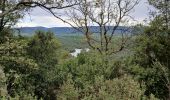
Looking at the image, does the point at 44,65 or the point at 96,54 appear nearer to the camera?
the point at 96,54

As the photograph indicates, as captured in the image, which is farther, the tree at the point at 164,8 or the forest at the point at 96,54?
the tree at the point at 164,8

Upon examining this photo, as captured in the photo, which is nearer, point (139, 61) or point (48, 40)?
point (139, 61)

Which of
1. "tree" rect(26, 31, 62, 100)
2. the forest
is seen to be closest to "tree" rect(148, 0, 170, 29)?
the forest

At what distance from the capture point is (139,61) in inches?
1934

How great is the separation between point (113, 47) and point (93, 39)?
291 cm

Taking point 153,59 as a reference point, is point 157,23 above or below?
above

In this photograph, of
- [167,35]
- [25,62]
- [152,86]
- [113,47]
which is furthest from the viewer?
[113,47]

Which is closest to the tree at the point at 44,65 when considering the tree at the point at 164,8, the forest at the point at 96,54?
the forest at the point at 96,54

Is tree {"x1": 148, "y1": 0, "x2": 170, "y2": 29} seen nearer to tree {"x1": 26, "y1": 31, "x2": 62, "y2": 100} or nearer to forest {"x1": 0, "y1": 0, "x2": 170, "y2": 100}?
forest {"x1": 0, "y1": 0, "x2": 170, "y2": 100}

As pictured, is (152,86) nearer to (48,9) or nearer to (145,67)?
(145,67)

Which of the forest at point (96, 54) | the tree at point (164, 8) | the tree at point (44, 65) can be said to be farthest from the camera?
the tree at point (44, 65)

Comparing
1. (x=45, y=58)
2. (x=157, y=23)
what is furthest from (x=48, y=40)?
(x=157, y=23)

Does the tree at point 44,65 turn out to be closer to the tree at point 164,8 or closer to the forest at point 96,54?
the forest at point 96,54

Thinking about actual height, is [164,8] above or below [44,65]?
above
